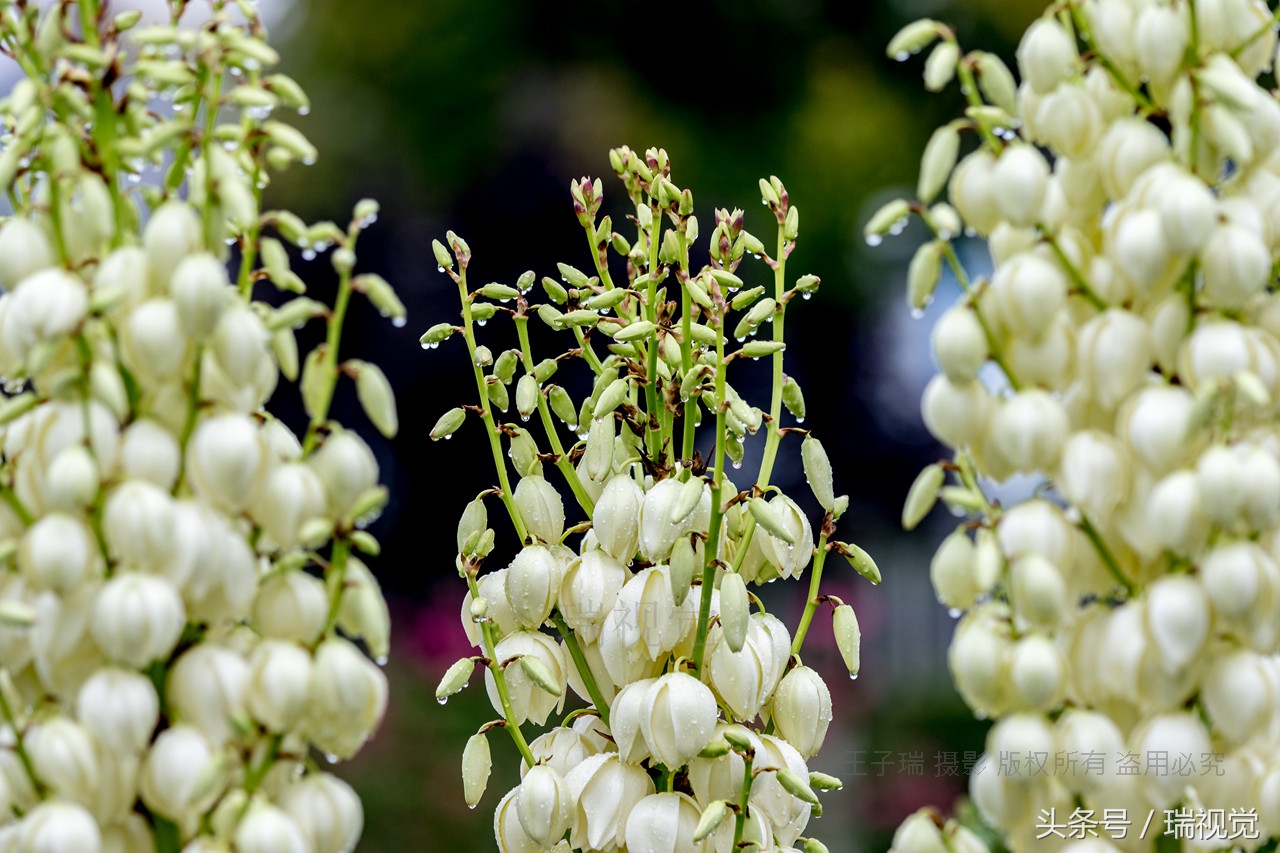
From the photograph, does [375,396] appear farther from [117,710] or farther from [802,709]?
[802,709]

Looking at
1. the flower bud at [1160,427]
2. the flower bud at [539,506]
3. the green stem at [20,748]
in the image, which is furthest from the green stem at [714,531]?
the green stem at [20,748]

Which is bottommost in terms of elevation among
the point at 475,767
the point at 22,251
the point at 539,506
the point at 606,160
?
the point at 606,160

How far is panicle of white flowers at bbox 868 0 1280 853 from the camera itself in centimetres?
49

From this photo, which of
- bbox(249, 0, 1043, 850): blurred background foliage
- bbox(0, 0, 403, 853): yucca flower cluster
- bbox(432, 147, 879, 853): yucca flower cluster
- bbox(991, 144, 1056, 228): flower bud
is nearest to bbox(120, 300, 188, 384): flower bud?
bbox(0, 0, 403, 853): yucca flower cluster

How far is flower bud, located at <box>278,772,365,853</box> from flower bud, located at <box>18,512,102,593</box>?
0.39 ft

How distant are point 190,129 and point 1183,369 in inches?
15.4

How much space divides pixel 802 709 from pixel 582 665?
12 centimetres

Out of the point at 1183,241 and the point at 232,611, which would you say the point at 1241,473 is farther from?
the point at 232,611

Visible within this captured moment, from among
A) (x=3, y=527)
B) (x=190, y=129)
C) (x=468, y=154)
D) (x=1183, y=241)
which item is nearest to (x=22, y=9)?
(x=190, y=129)

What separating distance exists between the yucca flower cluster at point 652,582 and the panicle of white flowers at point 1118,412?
0.14 metres

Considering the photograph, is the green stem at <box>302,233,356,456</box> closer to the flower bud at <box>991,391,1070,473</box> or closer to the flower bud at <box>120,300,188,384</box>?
the flower bud at <box>120,300,188,384</box>

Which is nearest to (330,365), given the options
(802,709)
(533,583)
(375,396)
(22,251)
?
(375,396)

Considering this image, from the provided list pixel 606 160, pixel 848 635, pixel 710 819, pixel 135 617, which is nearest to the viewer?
pixel 135 617

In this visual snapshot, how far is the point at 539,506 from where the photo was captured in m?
0.73
